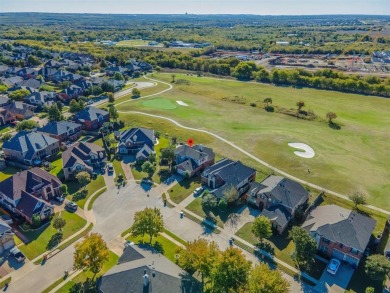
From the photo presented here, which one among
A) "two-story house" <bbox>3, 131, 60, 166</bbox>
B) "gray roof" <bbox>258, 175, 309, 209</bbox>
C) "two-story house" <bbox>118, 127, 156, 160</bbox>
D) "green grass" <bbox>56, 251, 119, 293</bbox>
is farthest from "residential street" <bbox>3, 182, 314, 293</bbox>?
"two-story house" <bbox>3, 131, 60, 166</bbox>

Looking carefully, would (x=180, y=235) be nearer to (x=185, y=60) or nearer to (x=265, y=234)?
(x=265, y=234)

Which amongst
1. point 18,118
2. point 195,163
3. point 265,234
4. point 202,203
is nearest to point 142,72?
point 18,118

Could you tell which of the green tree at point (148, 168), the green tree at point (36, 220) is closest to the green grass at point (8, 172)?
the green tree at point (36, 220)

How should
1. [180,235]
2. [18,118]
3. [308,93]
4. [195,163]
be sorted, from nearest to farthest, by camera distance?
[180,235], [195,163], [18,118], [308,93]

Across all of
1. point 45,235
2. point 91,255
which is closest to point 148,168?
point 45,235

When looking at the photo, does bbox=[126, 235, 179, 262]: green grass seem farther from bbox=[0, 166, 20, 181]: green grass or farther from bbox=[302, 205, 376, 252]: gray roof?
bbox=[0, 166, 20, 181]: green grass

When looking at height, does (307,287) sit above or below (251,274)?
below

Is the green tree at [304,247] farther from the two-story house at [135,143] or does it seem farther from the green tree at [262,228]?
the two-story house at [135,143]
